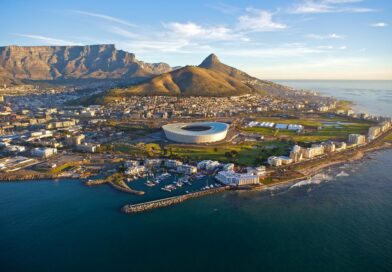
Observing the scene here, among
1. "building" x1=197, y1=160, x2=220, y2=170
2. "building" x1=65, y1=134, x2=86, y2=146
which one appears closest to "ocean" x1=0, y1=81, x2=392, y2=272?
"building" x1=197, y1=160, x2=220, y2=170

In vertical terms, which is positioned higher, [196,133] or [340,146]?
[196,133]

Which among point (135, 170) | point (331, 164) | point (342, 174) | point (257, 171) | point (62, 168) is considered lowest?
point (62, 168)

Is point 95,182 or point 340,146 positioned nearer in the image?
point 95,182

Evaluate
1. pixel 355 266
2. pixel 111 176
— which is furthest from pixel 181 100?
pixel 355 266

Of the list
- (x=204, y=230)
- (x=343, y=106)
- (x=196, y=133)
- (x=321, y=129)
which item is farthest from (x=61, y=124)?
(x=343, y=106)

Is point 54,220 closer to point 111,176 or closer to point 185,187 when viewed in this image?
point 111,176

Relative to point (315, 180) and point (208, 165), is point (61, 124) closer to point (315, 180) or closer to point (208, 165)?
point (208, 165)

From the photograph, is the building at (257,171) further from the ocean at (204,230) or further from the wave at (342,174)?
the wave at (342,174)
